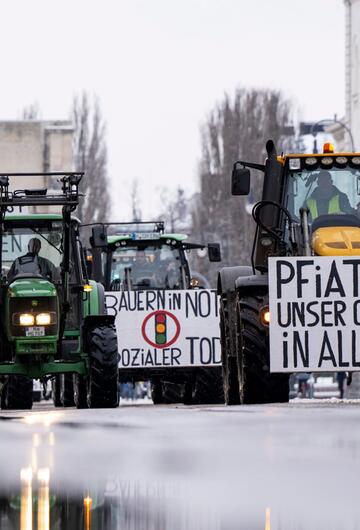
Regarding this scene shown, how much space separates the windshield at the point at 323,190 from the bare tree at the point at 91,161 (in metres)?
73.4

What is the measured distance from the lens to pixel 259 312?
17.7 m

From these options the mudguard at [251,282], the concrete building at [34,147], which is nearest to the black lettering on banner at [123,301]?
the mudguard at [251,282]

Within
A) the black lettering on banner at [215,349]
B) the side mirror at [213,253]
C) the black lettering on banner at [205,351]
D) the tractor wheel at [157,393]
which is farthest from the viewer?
the tractor wheel at [157,393]

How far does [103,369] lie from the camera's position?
21.0m

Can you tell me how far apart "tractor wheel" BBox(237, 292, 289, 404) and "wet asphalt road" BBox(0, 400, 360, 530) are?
506 centimetres

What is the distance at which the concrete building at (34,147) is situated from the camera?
10138 centimetres

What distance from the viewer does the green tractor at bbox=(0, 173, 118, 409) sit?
21.0 metres

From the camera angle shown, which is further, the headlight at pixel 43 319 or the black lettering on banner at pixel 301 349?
the headlight at pixel 43 319

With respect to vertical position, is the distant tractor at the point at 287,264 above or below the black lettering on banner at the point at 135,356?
above

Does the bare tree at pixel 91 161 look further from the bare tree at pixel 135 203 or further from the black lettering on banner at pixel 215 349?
the black lettering on banner at pixel 215 349

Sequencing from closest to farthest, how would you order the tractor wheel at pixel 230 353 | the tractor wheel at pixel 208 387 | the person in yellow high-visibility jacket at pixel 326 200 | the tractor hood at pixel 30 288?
1. the person in yellow high-visibility jacket at pixel 326 200
2. the tractor wheel at pixel 230 353
3. the tractor hood at pixel 30 288
4. the tractor wheel at pixel 208 387

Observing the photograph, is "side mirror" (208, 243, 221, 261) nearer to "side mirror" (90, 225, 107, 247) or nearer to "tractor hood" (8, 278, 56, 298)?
"side mirror" (90, 225, 107, 247)

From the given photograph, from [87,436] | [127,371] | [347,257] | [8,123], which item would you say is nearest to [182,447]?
[87,436]

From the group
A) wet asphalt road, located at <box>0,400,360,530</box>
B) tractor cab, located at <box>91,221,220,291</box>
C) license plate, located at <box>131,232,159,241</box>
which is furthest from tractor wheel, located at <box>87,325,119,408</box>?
license plate, located at <box>131,232,159,241</box>
